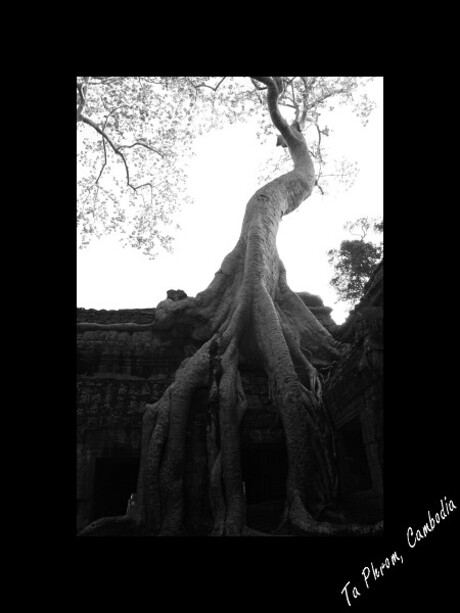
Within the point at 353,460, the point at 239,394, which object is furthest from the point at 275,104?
the point at 353,460

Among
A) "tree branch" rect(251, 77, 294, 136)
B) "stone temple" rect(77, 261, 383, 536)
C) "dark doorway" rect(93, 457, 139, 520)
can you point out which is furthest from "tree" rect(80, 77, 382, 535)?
"tree branch" rect(251, 77, 294, 136)

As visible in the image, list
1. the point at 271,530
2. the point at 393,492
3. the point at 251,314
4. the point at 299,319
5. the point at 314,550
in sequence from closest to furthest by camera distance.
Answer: the point at 393,492 → the point at 314,550 → the point at 271,530 → the point at 251,314 → the point at 299,319

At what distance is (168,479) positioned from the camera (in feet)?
12.8

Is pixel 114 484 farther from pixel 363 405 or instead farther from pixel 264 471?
pixel 363 405

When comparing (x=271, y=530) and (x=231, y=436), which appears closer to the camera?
(x=271, y=530)

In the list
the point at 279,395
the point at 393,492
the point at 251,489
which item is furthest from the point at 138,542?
the point at 251,489

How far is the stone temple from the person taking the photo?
345 cm

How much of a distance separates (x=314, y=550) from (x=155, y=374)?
3842 millimetres

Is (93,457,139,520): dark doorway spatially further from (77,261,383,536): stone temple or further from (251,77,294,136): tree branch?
(251,77,294,136): tree branch

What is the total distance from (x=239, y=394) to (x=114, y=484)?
5.69 ft

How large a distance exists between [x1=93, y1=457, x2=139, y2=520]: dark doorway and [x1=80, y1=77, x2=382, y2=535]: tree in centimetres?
80

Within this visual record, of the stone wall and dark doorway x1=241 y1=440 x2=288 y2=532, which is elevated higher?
the stone wall

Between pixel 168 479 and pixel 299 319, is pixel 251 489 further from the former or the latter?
pixel 299 319

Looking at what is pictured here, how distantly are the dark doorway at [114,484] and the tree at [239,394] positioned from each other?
0.80m
